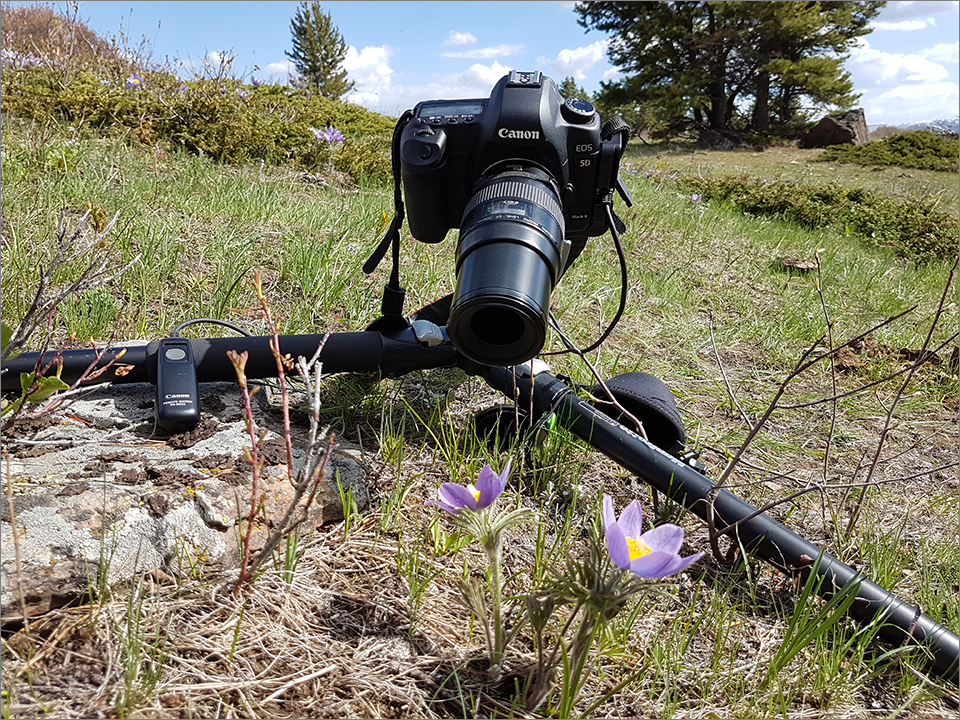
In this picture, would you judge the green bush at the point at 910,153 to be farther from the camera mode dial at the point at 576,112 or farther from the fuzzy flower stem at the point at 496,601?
the fuzzy flower stem at the point at 496,601

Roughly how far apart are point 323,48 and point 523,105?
22.4m

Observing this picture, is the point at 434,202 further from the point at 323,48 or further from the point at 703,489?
the point at 323,48

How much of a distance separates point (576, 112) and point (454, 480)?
881 mm

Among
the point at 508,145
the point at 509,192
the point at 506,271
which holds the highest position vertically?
the point at 508,145

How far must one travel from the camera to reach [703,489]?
4.78 feet

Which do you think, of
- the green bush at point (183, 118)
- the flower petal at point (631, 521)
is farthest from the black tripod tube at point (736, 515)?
the green bush at point (183, 118)

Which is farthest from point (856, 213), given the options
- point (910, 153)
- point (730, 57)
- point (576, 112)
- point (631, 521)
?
point (730, 57)

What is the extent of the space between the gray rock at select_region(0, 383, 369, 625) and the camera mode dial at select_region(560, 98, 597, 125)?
36.3 inches

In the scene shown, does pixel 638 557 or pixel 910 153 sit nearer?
pixel 638 557

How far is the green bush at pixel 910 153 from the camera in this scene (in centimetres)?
1033

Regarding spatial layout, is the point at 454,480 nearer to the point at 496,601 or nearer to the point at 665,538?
the point at 496,601

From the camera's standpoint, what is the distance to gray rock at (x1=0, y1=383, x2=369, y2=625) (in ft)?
3.50

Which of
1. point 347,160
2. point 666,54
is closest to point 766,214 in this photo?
point 347,160

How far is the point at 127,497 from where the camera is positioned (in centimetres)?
118
